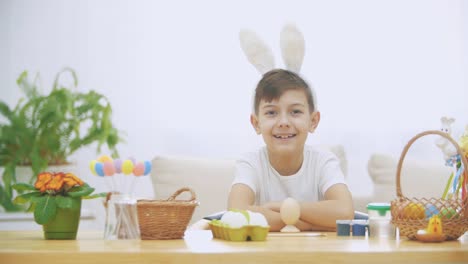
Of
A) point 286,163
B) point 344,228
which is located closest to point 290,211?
point 344,228

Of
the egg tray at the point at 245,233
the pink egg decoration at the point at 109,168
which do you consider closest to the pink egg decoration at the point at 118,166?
the pink egg decoration at the point at 109,168

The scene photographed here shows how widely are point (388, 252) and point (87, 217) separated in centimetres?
253

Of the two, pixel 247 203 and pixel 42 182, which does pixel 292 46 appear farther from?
pixel 42 182

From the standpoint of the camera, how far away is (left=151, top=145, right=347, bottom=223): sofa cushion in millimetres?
3184

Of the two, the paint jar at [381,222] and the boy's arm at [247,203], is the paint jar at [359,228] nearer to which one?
the paint jar at [381,222]

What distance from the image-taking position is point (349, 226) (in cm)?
179

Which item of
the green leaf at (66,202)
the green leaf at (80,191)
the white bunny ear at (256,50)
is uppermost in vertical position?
the white bunny ear at (256,50)

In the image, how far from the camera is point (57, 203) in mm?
1701

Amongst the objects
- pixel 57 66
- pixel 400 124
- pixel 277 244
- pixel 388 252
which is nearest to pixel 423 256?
pixel 388 252

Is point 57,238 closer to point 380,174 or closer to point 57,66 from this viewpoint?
point 380,174

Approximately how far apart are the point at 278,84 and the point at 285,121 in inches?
5.1

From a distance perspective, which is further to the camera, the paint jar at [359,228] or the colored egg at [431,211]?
the paint jar at [359,228]

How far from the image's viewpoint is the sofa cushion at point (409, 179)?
3.48 m

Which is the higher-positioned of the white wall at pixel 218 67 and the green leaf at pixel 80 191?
the white wall at pixel 218 67
